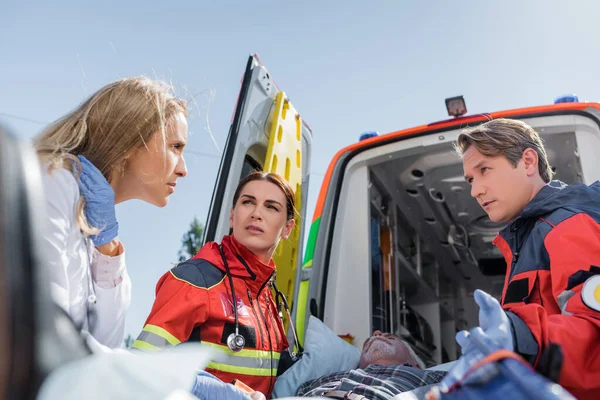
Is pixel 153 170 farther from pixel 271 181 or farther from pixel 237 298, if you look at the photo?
pixel 271 181

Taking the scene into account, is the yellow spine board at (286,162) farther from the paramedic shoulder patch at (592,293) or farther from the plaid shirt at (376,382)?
the paramedic shoulder patch at (592,293)

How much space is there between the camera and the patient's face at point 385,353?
7.92 feet

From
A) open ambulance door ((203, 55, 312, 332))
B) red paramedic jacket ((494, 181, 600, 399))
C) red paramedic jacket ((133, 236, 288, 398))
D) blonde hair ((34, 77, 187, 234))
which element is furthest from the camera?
open ambulance door ((203, 55, 312, 332))

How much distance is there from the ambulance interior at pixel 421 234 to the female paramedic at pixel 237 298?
34.8 inches

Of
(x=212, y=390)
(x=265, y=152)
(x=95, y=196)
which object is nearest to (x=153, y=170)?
(x=95, y=196)

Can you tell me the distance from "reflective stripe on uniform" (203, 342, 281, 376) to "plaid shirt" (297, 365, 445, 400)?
0.54ft

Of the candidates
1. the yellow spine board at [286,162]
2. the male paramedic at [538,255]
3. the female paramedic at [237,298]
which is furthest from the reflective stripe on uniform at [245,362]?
the male paramedic at [538,255]

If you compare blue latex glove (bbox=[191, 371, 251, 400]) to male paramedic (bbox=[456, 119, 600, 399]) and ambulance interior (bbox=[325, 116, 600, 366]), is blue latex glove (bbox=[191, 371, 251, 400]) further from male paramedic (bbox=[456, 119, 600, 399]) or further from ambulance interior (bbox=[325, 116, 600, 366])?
ambulance interior (bbox=[325, 116, 600, 366])

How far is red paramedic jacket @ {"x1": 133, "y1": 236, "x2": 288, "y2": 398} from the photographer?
178 centimetres

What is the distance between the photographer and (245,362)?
193cm

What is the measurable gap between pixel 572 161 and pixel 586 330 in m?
2.75

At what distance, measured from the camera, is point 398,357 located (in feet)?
7.96

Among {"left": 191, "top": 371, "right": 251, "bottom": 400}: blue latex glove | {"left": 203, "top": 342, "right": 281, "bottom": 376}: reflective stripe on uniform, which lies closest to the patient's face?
{"left": 203, "top": 342, "right": 281, "bottom": 376}: reflective stripe on uniform

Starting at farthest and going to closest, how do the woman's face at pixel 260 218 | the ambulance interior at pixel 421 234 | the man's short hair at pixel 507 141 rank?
the ambulance interior at pixel 421 234, the woman's face at pixel 260 218, the man's short hair at pixel 507 141
